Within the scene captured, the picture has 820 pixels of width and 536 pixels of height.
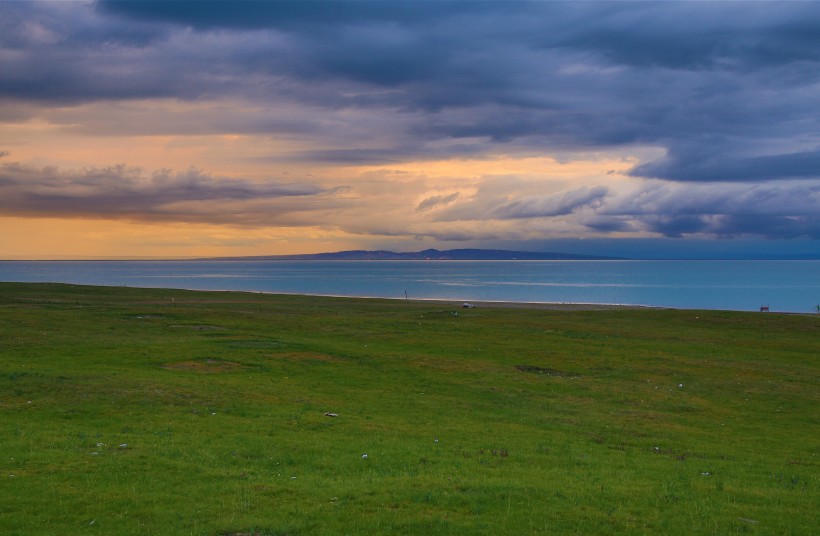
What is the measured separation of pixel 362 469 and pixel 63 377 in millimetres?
18622

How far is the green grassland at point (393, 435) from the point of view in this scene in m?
15.1

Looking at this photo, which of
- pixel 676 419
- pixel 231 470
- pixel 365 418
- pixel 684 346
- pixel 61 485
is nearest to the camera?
pixel 61 485

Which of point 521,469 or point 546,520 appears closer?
point 546,520

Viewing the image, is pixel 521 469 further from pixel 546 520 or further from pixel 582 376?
pixel 582 376

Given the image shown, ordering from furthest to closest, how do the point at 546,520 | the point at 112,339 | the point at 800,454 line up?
the point at 112,339
the point at 800,454
the point at 546,520

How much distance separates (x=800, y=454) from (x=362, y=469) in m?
16.8

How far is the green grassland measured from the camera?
15125mm

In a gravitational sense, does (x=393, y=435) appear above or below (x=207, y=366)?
Answer: below

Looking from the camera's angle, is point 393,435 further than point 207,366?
No

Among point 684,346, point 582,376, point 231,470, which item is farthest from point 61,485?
point 684,346

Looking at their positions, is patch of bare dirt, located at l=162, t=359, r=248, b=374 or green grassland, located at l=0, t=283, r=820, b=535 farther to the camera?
patch of bare dirt, located at l=162, t=359, r=248, b=374

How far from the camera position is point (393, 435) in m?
24.2

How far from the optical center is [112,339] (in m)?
46.9

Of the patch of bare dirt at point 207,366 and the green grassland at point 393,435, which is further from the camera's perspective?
the patch of bare dirt at point 207,366
